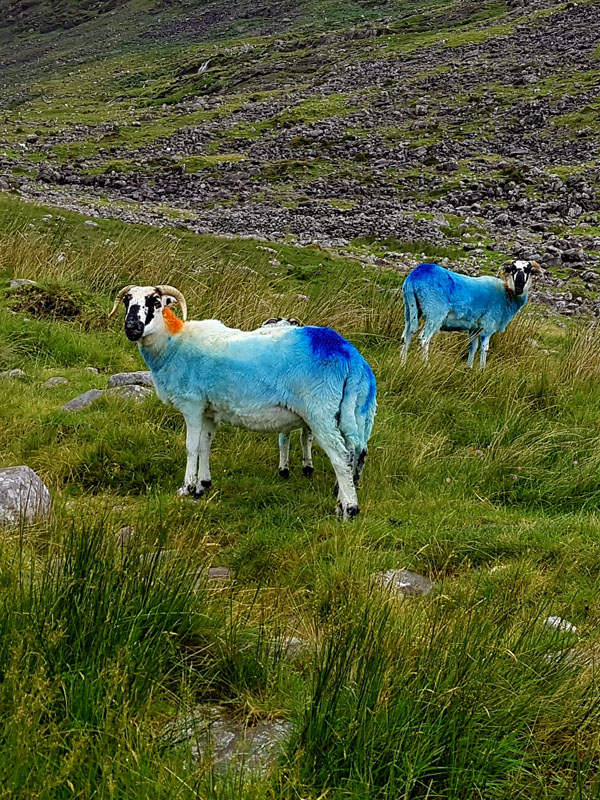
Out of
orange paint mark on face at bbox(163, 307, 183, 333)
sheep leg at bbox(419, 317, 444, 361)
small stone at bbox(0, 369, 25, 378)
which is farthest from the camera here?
sheep leg at bbox(419, 317, 444, 361)

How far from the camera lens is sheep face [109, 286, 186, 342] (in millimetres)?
5992

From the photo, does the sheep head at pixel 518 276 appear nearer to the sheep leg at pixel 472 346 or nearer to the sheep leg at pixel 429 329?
the sheep leg at pixel 472 346

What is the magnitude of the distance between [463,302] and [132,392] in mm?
5252

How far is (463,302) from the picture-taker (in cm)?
1059

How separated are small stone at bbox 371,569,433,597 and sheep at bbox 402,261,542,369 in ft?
17.8

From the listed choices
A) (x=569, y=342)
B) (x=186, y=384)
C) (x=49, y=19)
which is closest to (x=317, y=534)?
(x=186, y=384)

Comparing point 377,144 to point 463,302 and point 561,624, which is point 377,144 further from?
point 561,624

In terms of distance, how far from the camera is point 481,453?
7070 millimetres

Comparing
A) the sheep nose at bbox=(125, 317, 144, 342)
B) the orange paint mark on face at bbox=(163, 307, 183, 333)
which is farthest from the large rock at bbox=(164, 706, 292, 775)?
the orange paint mark on face at bbox=(163, 307, 183, 333)

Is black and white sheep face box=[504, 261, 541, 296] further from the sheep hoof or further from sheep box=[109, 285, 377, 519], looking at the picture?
the sheep hoof

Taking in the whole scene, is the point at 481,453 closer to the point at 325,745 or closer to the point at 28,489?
the point at 28,489

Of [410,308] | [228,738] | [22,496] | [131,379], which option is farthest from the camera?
[410,308]

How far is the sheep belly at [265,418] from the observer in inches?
232

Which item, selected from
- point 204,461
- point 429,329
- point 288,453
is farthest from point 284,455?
point 429,329
